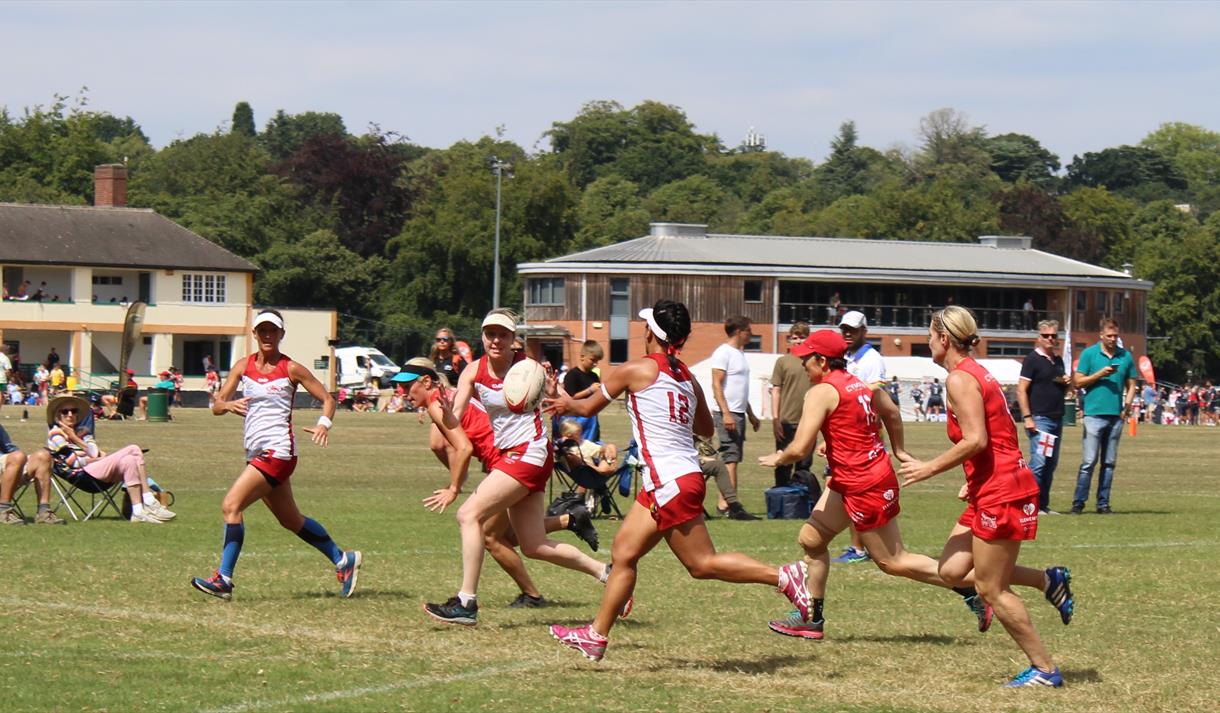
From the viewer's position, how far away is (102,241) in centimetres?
7825

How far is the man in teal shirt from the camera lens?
18938 mm

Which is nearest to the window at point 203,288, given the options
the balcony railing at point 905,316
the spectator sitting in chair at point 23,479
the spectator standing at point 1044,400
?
the balcony railing at point 905,316

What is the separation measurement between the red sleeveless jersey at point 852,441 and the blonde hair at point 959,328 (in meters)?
1.22

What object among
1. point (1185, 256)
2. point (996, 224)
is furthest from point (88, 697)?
point (996, 224)

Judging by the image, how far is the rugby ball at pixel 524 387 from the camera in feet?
32.2

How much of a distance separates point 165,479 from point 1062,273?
245 feet

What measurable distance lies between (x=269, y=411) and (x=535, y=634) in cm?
273

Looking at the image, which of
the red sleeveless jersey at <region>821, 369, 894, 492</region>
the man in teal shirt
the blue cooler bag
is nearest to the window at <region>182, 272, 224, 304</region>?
the blue cooler bag

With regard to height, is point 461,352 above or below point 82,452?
above

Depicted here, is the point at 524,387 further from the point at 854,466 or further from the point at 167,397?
the point at 167,397

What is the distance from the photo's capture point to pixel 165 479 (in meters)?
23.9

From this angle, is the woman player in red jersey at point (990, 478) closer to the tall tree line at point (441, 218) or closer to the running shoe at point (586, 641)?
the running shoe at point (586, 641)

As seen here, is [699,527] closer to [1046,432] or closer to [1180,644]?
[1180,644]

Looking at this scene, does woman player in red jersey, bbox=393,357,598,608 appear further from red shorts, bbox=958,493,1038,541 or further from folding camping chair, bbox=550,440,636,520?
folding camping chair, bbox=550,440,636,520
